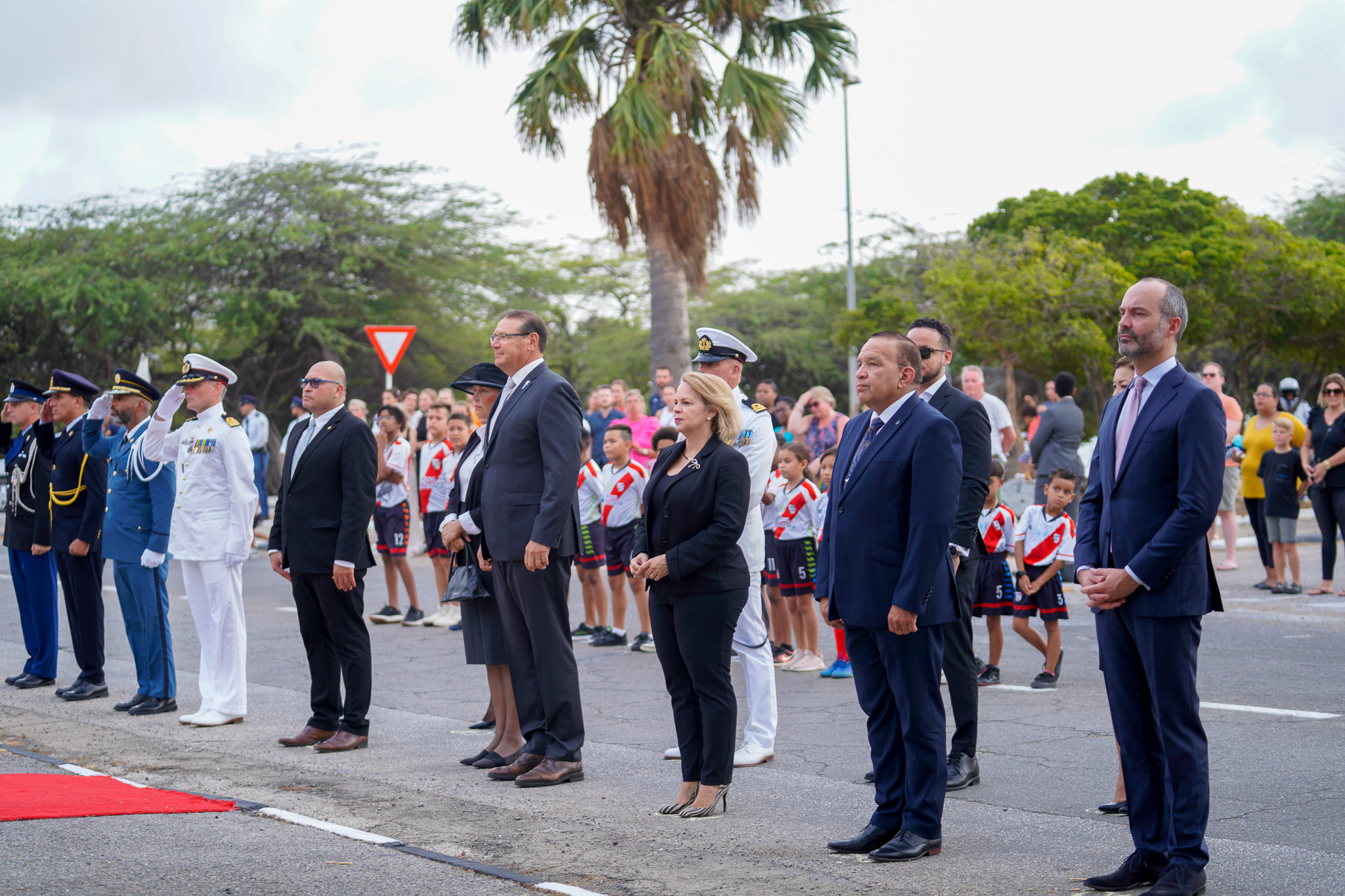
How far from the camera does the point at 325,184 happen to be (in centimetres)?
3356

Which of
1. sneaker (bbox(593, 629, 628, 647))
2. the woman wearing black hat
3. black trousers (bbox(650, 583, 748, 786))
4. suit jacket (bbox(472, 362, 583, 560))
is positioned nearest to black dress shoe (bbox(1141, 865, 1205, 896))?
black trousers (bbox(650, 583, 748, 786))

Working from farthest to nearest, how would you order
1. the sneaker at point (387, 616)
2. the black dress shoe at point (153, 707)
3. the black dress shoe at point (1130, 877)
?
the sneaker at point (387, 616)
the black dress shoe at point (153, 707)
the black dress shoe at point (1130, 877)

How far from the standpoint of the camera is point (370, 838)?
512 centimetres

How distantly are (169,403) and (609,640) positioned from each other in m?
4.13

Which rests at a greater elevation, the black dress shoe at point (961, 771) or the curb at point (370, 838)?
the black dress shoe at point (961, 771)

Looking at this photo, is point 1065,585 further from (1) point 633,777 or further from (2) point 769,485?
(1) point 633,777

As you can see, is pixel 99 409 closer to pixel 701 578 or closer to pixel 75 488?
pixel 75 488

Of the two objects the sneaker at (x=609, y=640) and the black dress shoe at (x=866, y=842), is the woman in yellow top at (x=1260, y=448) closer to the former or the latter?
the sneaker at (x=609, y=640)

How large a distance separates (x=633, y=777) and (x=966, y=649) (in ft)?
5.59

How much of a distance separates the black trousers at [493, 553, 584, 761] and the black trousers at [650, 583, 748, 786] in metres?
0.76

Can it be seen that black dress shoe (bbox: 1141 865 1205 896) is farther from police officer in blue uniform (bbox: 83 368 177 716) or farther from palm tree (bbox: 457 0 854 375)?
palm tree (bbox: 457 0 854 375)

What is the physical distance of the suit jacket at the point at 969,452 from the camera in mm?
5832

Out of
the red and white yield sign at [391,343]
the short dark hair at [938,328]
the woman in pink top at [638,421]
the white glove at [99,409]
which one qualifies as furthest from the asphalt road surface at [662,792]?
the red and white yield sign at [391,343]

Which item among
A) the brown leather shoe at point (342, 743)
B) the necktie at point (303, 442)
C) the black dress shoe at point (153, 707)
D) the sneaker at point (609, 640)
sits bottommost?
the brown leather shoe at point (342, 743)
